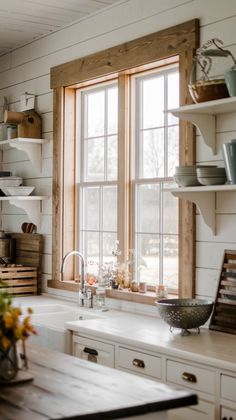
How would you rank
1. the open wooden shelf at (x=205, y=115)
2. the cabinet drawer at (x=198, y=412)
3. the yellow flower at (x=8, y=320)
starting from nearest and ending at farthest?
the yellow flower at (x=8, y=320), the cabinet drawer at (x=198, y=412), the open wooden shelf at (x=205, y=115)

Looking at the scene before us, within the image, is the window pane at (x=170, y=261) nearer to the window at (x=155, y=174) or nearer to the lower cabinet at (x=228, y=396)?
the window at (x=155, y=174)

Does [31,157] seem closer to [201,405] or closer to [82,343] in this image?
[82,343]

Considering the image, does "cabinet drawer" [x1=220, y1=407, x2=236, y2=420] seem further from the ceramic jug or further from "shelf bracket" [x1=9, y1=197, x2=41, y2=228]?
"shelf bracket" [x1=9, y1=197, x2=41, y2=228]

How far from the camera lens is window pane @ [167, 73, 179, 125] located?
423cm

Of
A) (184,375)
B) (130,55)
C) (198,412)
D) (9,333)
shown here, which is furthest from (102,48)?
(9,333)

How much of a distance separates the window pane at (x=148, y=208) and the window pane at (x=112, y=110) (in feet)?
1.82

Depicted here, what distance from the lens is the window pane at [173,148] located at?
421 centimetres

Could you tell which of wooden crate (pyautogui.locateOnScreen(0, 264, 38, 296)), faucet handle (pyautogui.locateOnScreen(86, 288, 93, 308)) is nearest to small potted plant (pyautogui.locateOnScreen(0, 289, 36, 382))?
faucet handle (pyautogui.locateOnScreen(86, 288, 93, 308))

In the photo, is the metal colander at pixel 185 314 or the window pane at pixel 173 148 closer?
the metal colander at pixel 185 314

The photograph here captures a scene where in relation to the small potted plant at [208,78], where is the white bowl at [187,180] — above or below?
below

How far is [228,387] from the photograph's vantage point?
290 centimetres

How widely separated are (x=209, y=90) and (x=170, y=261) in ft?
3.98

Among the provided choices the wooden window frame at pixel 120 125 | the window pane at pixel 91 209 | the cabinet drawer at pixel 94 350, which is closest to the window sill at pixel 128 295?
the wooden window frame at pixel 120 125

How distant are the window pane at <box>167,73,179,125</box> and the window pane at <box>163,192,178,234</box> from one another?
485 mm
